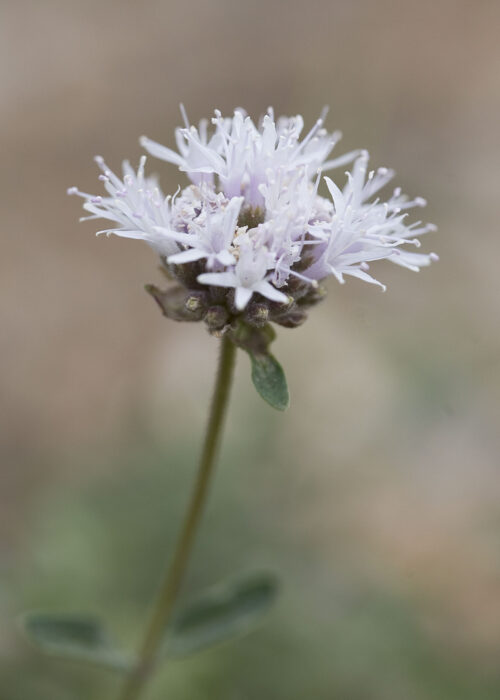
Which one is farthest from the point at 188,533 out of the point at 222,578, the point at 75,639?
the point at 222,578

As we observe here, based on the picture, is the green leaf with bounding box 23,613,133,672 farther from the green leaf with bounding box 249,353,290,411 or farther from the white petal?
the white petal

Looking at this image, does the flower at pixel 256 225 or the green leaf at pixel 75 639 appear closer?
the flower at pixel 256 225

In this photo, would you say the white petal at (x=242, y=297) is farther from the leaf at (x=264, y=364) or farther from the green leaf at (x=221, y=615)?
the green leaf at (x=221, y=615)

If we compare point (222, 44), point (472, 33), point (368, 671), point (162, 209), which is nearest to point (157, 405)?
point (368, 671)

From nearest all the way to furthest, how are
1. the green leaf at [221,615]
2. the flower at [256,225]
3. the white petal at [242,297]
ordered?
the white petal at [242,297] < the flower at [256,225] < the green leaf at [221,615]

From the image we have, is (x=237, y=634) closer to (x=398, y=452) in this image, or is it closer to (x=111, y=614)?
(x=111, y=614)

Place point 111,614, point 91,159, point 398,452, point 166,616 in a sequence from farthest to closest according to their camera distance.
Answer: point 91,159
point 398,452
point 111,614
point 166,616

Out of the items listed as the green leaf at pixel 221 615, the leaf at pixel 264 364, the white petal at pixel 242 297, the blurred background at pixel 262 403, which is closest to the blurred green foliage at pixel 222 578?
the blurred background at pixel 262 403
